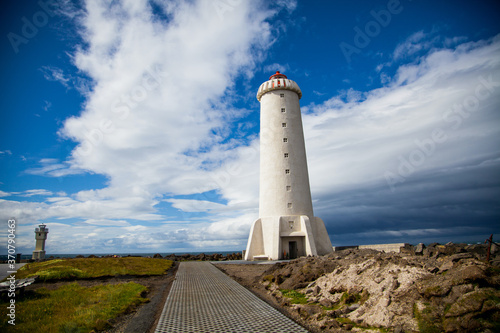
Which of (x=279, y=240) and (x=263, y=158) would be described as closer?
(x=279, y=240)

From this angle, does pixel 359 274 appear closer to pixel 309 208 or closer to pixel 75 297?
pixel 75 297

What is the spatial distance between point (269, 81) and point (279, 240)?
1879 centimetres

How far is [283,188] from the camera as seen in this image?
30.6m

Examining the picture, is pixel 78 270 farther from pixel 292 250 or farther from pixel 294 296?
pixel 292 250

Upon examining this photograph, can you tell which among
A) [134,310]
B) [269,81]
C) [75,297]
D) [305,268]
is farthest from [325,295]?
[269,81]

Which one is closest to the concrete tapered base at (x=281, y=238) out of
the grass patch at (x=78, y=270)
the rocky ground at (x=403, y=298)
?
the grass patch at (x=78, y=270)

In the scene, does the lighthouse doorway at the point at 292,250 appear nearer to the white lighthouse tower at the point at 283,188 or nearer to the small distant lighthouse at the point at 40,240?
the white lighthouse tower at the point at 283,188

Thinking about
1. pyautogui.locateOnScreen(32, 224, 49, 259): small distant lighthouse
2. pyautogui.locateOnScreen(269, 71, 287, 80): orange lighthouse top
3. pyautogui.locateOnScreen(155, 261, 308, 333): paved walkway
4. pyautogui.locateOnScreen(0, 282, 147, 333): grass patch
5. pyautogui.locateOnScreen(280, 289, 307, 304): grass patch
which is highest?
pyautogui.locateOnScreen(269, 71, 287, 80): orange lighthouse top

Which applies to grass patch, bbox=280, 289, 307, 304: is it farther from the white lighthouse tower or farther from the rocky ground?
the white lighthouse tower

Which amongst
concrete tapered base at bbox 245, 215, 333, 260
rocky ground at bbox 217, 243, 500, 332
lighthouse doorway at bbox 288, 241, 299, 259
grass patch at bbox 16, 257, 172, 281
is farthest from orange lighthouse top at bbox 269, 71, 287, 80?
rocky ground at bbox 217, 243, 500, 332

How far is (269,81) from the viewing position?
3416 cm

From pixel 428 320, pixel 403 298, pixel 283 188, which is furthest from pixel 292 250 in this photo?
pixel 428 320

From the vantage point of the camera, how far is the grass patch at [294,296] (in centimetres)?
1027

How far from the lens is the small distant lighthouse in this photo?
2936cm
